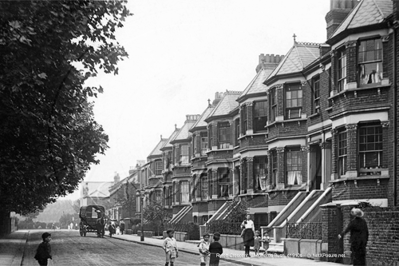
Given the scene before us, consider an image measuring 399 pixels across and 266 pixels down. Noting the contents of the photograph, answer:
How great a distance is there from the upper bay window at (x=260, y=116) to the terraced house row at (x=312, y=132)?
7 centimetres

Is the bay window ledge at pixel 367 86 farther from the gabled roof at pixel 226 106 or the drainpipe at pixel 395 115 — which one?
the gabled roof at pixel 226 106

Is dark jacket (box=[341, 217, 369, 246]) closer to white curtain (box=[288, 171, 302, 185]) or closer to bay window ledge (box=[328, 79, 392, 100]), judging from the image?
bay window ledge (box=[328, 79, 392, 100])

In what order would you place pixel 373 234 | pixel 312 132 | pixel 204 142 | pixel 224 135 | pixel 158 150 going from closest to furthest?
pixel 373 234 < pixel 312 132 < pixel 224 135 < pixel 204 142 < pixel 158 150

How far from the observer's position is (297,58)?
39406 mm

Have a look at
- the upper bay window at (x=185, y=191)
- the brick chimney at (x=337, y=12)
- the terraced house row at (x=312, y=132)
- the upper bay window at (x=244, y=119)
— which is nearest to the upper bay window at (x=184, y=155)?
the upper bay window at (x=185, y=191)

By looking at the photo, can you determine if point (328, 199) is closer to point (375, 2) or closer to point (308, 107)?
point (308, 107)

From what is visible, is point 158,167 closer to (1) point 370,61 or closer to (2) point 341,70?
(2) point 341,70

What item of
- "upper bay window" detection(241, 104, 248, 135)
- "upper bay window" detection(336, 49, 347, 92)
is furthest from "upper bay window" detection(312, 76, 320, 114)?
"upper bay window" detection(241, 104, 248, 135)

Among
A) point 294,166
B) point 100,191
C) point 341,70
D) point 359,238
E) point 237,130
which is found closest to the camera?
point 359,238

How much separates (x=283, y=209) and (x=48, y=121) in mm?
17849

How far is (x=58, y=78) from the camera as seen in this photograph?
1969 cm

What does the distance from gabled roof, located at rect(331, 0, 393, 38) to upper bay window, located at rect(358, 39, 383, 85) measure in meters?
0.85

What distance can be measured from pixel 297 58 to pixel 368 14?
406 inches

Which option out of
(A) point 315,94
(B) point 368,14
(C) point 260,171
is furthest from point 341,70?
(C) point 260,171
